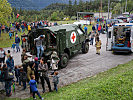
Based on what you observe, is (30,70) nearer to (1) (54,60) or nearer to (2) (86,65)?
(1) (54,60)

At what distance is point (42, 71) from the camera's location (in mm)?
8352

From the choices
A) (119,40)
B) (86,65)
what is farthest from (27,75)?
(119,40)

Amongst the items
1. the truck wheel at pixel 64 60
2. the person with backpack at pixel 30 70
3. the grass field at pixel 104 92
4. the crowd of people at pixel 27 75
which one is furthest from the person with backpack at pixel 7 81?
the truck wheel at pixel 64 60

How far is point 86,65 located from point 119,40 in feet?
16.6

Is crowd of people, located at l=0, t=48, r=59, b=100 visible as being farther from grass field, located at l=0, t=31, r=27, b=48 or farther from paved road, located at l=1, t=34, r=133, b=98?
grass field, located at l=0, t=31, r=27, b=48

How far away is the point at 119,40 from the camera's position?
15.8m

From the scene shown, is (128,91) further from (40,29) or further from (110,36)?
(110,36)

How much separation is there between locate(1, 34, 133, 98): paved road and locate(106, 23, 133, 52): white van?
610mm

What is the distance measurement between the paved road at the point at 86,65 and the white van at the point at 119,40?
0.61 m

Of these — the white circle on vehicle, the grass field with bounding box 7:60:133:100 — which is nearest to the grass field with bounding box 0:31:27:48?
the white circle on vehicle

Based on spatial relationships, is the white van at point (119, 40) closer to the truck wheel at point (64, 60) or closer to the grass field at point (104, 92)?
the truck wheel at point (64, 60)

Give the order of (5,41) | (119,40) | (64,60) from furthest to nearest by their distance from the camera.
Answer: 1. (5,41)
2. (119,40)
3. (64,60)

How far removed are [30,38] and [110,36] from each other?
718cm

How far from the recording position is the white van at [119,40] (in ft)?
49.0
